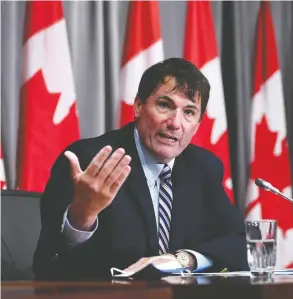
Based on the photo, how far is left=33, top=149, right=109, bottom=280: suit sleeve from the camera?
61.9 inches

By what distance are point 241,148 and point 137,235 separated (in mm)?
1712

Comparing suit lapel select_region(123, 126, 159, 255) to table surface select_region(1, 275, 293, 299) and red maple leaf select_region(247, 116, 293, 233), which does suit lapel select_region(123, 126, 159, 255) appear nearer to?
table surface select_region(1, 275, 293, 299)

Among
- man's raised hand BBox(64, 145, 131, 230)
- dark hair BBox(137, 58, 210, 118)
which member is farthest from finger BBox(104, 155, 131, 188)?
dark hair BBox(137, 58, 210, 118)

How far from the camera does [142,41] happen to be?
324 centimetres

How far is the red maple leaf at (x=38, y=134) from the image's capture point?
2.95 metres

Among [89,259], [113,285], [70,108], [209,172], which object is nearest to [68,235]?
[89,259]

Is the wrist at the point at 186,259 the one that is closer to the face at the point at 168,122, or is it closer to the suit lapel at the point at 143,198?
the suit lapel at the point at 143,198

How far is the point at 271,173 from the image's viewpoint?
3393 millimetres

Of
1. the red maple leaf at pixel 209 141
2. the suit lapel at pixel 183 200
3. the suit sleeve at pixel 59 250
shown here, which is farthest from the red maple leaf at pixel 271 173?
the suit sleeve at pixel 59 250

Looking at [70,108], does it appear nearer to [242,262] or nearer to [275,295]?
[242,262]

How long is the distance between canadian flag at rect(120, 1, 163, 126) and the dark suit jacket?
117cm

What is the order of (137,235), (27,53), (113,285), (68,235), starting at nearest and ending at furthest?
(113,285), (68,235), (137,235), (27,53)

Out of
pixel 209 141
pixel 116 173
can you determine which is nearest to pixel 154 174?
pixel 116 173

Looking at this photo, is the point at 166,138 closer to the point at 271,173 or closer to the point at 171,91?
the point at 171,91
